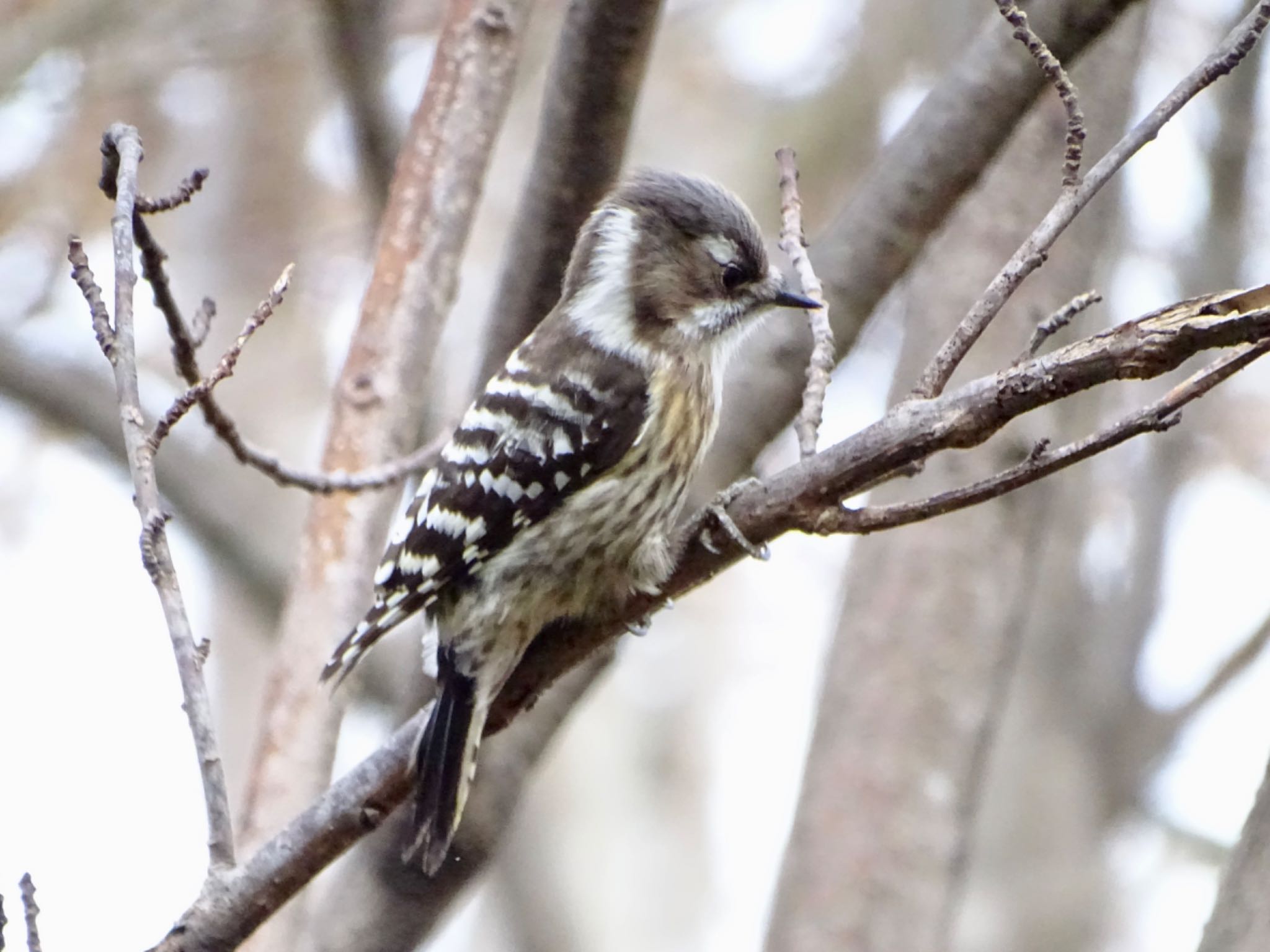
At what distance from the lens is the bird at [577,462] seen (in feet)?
9.48

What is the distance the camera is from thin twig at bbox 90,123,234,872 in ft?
7.18

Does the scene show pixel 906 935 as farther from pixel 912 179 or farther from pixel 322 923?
pixel 912 179

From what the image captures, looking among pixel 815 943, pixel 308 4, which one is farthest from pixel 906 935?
pixel 308 4

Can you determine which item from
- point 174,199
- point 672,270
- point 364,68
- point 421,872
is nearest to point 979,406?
point 174,199

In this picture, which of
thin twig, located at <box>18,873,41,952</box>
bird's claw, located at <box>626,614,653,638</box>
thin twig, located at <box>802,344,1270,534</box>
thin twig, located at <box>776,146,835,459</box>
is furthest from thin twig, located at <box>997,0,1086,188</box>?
thin twig, located at <box>18,873,41,952</box>

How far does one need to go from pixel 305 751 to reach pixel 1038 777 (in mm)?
3405

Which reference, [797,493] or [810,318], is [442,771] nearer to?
[797,493]

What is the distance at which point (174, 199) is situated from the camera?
93.4 inches

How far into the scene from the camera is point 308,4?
529 cm

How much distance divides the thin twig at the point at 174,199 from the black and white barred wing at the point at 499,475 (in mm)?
902

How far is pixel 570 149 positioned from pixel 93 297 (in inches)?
52.3

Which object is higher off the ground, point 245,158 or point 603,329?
point 245,158

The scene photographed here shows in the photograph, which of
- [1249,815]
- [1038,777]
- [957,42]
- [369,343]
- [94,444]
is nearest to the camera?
[1249,815]

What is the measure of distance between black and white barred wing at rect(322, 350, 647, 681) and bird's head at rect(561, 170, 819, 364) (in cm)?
23
